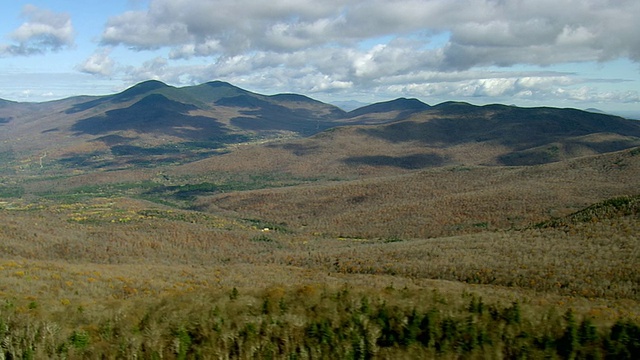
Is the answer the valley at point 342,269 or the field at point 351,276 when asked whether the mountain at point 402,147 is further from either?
the field at point 351,276

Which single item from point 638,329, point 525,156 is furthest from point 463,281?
point 525,156

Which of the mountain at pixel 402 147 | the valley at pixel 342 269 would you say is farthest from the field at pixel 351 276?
the mountain at pixel 402 147

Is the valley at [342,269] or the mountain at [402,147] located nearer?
the valley at [342,269]

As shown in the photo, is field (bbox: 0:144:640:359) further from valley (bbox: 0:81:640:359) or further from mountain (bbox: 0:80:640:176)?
mountain (bbox: 0:80:640:176)

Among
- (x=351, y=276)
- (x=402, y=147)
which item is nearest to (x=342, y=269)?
(x=351, y=276)

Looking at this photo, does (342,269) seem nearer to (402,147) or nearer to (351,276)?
(351,276)

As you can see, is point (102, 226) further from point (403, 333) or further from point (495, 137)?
point (495, 137)

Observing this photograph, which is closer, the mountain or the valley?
the valley

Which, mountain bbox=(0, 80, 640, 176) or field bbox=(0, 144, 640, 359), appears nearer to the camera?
field bbox=(0, 144, 640, 359)

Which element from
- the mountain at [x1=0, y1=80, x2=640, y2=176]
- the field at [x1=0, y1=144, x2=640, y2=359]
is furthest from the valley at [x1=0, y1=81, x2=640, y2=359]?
the mountain at [x1=0, y1=80, x2=640, y2=176]
